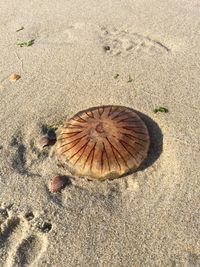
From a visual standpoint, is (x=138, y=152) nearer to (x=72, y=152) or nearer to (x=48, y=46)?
(x=72, y=152)

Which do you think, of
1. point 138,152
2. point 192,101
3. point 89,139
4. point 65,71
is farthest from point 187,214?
point 65,71

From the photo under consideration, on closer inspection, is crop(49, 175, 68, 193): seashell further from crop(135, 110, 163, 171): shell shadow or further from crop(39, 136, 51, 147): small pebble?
crop(135, 110, 163, 171): shell shadow

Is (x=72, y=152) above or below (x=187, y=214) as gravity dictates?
above

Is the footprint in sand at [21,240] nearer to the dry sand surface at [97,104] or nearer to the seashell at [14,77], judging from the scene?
the dry sand surface at [97,104]

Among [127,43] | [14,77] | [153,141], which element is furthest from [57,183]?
[127,43]

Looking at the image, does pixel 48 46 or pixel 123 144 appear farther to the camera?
pixel 48 46

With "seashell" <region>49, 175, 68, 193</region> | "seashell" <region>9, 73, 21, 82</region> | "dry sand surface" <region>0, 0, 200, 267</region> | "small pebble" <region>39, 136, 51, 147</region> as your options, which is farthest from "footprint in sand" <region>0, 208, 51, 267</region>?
"seashell" <region>9, 73, 21, 82</region>

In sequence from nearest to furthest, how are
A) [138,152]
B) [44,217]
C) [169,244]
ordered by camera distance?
[169,244], [44,217], [138,152]

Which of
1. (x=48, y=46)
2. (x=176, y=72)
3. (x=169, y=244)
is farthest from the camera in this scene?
(x=48, y=46)
